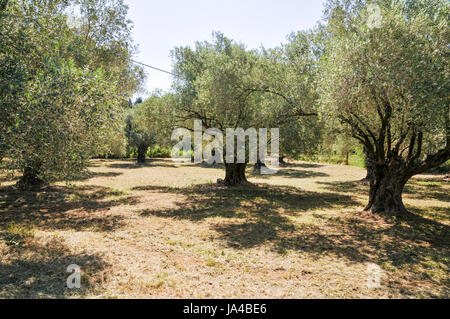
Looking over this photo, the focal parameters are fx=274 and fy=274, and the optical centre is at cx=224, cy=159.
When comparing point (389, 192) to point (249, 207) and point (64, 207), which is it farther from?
point (64, 207)

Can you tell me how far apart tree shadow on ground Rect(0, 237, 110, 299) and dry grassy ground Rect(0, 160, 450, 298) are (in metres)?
0.03

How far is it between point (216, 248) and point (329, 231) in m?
4.98

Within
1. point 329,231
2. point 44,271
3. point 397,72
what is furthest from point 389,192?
point 44,271

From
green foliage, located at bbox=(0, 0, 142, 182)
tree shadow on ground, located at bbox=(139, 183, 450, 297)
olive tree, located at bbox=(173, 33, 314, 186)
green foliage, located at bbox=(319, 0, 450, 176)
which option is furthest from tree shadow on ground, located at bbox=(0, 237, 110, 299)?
olive tree, located at bbox=(173, 33, 314, 186)

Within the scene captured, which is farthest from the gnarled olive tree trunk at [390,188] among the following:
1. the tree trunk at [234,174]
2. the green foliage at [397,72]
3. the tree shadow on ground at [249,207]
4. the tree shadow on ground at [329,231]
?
the tree trunk at [234,174]

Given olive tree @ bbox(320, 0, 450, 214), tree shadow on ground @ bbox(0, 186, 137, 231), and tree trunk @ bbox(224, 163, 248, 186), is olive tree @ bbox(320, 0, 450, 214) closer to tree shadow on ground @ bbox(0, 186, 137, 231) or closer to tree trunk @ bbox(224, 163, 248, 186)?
tree shadow on ground @ bbox(0, 186, 137, 231)

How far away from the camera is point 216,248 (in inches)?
344

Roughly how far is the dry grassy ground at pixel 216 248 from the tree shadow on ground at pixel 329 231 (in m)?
0.05

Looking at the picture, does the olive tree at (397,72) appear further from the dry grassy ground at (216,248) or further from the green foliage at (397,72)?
the dry grassy ground at (216,248)

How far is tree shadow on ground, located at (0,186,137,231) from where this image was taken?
11203mm

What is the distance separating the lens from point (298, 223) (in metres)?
12.1

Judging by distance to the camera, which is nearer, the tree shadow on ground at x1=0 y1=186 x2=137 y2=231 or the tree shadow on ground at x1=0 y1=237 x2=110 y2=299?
the tree shadow on ground at x1=0 y1=237 x2=110 y2=299

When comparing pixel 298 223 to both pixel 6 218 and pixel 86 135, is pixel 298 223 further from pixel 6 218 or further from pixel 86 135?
pixel 6 218
